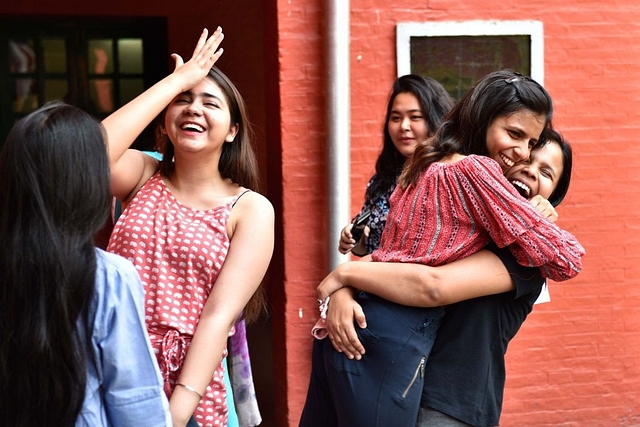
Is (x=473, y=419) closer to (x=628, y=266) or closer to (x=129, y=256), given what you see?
(x=129, y=256)

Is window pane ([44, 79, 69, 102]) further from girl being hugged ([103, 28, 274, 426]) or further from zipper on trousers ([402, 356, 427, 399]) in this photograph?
zipper on trousers ([402, 356, 427, 399])

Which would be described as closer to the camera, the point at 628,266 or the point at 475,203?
the point at 475,203

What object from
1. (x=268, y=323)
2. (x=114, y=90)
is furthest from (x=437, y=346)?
(x=114, y=90)

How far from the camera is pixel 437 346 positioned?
260cm

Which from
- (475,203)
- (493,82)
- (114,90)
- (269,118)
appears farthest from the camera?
(114,90)

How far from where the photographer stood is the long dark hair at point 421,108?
4230mm

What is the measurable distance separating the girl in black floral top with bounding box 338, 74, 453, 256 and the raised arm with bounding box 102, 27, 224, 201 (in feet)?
4.86

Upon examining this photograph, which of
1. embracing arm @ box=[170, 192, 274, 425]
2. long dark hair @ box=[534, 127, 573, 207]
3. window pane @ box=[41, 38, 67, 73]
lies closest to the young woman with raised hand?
embracing arm @ box=[170, 192, 274, 425]

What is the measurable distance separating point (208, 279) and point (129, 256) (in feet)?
0.77

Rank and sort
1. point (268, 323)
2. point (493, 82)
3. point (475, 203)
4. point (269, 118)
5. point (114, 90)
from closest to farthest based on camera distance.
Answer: point (475, 203), point (493, 82), point (269, 118), point (268, 323), point (114, 90)

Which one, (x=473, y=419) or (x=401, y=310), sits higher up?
(x=401, y=310)

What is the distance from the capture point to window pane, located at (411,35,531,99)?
5.07 metres

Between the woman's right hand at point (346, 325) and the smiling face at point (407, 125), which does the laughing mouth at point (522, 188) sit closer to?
the woman's right hand at point (346, 325)

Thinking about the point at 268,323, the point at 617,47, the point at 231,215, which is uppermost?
the point at 617,47
